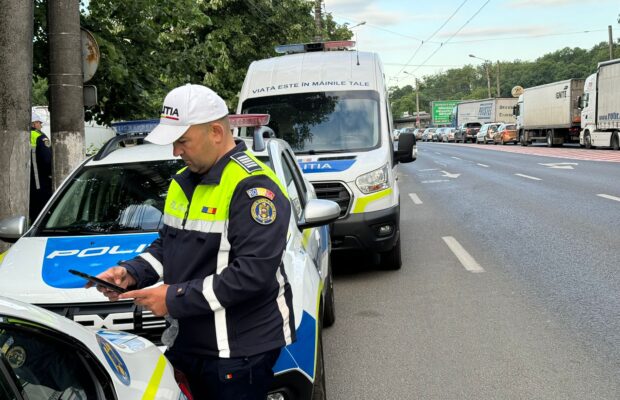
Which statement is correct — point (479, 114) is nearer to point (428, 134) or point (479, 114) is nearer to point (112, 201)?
point (428, 134)

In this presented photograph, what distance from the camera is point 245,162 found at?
237 centimetres

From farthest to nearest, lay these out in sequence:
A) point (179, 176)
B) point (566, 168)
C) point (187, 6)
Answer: point (566, 168) → point (187, 6) → point (179, 176)

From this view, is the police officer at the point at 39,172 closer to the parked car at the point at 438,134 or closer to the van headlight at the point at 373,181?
the van headlight at the point at 373,181

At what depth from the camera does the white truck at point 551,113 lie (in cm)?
3916

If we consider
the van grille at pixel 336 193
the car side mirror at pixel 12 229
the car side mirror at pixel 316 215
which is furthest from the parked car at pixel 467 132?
the car side mirror at pixel 12 229

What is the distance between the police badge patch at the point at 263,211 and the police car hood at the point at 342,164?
5.08m

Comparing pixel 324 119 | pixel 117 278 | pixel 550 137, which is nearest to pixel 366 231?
pixel 324 119

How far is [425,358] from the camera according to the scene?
4.85m

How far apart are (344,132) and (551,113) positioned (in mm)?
36952

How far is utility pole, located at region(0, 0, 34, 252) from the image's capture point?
605 centimetres

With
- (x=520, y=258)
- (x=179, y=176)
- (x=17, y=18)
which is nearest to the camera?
(x=179, y=176)

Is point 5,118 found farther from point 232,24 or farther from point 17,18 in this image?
point 232,24

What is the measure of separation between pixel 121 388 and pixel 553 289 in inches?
211

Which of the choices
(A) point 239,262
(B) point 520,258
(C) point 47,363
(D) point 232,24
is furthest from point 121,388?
(D) point 232,24
